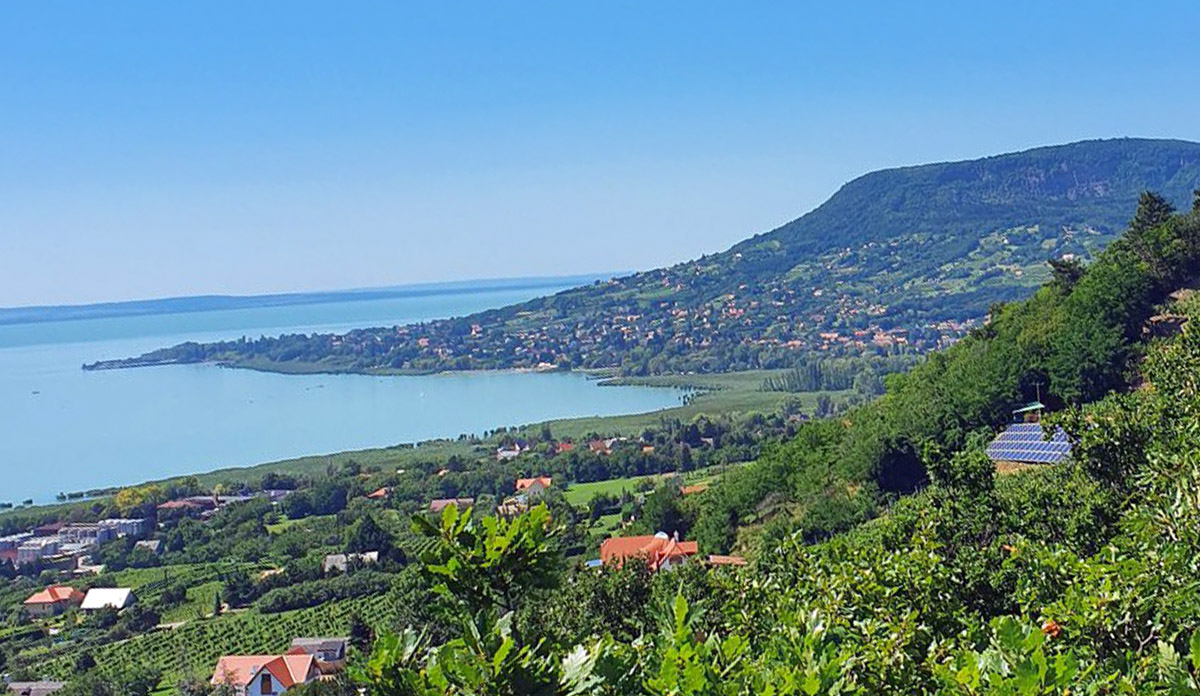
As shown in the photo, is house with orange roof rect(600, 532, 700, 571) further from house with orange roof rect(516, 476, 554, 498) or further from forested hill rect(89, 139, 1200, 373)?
forested hill rect(89, 139, 1200, 373)

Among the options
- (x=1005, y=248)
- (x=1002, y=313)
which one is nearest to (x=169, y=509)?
(x=1002, y=313)

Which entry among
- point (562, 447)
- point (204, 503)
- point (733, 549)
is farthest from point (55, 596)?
point (562, 447)

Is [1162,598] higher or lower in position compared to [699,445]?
higher

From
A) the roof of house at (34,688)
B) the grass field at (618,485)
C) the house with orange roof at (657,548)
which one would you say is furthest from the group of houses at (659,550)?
the grass field at (618,485)

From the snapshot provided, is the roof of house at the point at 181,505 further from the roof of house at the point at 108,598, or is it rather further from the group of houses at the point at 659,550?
the group of houses at the point at 659,550

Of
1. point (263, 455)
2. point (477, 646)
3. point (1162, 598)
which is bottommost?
point (263, 455)

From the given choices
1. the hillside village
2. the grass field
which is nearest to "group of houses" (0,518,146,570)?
the hillside village

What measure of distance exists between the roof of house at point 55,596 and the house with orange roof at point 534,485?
15.8 m

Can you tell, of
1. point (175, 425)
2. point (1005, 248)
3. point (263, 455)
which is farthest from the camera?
point (1005, 248)

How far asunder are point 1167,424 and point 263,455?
179 feet

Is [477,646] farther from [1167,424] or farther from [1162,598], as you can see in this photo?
[1167,424]

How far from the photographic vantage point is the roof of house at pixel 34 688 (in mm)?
21953

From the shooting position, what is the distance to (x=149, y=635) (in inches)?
1075

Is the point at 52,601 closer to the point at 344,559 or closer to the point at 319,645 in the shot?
the point at 344,559
